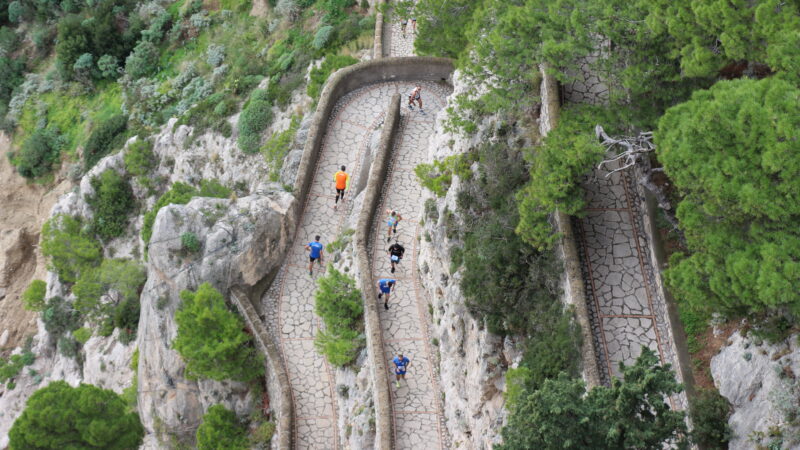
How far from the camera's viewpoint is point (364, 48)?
35.3m

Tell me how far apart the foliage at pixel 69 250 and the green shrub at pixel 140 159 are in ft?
12.3

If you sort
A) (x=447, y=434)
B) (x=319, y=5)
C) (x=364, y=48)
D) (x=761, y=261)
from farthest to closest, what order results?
(x=319, y=5) < (x=364, y=48) < (x=447, y=434) < (x=761, y=261)

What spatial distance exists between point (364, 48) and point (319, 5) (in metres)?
6.25

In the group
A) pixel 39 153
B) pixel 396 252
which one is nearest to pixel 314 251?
pixel 396 252

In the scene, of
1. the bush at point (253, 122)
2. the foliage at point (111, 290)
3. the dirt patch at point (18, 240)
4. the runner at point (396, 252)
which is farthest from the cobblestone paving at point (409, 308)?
the dirt patch at point (18, 240)

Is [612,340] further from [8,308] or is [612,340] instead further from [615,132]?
[8,308]

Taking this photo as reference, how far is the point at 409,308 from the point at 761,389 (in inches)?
439

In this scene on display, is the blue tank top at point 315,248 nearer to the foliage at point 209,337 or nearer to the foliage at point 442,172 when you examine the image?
the foliage at point 209,337

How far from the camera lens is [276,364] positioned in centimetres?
2345

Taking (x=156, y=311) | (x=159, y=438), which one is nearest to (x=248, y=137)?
(x=156, y=311)

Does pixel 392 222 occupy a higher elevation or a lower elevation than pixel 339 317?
higher

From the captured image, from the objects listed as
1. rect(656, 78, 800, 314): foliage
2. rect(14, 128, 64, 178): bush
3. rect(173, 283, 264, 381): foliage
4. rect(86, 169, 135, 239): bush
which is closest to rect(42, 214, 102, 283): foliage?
rect(86, 169, 135, 239): bush

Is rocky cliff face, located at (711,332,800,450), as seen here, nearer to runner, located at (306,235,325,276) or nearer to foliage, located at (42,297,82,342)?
runner, located at (306,235,325,276)

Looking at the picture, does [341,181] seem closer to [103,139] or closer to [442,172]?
[442,172]
